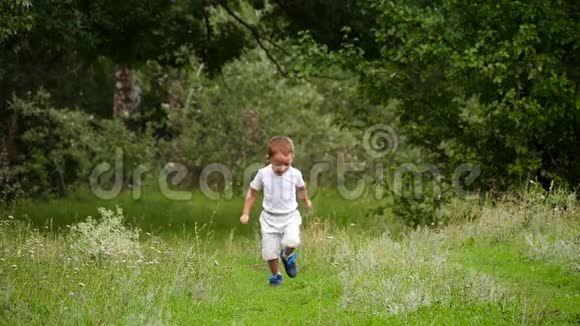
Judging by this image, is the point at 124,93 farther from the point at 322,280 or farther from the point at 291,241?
the point at 322,280

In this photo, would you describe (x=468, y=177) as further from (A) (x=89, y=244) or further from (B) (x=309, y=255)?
(A) (x=89, y=244)

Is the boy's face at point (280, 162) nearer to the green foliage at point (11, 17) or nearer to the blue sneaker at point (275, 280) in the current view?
the blue sneaker at point (275, 280)

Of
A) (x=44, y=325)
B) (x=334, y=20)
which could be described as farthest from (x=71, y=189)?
(x=44, y=325)

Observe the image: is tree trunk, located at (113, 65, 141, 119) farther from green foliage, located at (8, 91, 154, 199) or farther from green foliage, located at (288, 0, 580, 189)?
green foliage, located at (288, 0, 580, 189)

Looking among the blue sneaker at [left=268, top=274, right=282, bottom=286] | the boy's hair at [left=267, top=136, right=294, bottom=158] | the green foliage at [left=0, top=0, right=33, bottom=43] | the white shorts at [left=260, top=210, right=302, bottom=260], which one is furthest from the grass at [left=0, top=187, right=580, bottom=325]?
the green foliage at [left=0, top=0, right=33, bottom=43]

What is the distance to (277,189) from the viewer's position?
10.7 meters

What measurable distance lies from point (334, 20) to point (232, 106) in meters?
11.4

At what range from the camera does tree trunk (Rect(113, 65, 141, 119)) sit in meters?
29.1

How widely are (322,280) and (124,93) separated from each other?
19.8 metres

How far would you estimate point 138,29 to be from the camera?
19.6 m

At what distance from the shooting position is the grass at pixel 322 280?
8.28 meters

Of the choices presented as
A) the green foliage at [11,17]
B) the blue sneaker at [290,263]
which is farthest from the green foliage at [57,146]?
the blue sneaker at [290,263]

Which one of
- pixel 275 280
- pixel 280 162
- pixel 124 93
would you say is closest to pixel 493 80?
pixel 280 162

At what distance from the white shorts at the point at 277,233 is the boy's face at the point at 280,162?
0.51 m
